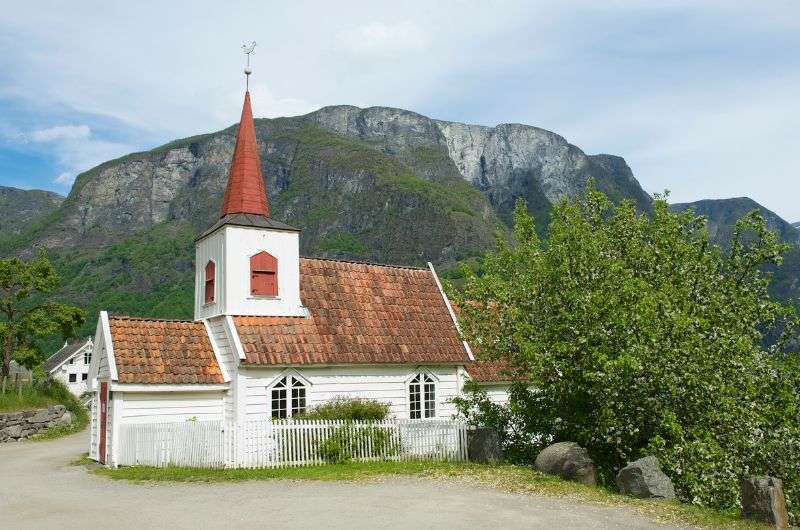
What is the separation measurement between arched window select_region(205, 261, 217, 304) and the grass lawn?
6062 mm

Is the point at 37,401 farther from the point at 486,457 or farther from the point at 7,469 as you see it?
the point at 486,457

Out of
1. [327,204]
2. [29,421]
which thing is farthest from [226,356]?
[327,204]

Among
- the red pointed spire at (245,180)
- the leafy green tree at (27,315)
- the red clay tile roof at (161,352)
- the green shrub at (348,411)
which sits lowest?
the green shrub at (348,411)

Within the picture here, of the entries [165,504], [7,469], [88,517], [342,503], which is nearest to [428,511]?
[342,503]

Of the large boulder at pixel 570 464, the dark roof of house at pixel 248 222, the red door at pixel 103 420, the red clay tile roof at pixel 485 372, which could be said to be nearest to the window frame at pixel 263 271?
the dark roof of house at pixel 248 222

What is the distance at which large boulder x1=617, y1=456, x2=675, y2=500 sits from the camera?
44.4 ft

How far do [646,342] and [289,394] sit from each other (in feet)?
34.7

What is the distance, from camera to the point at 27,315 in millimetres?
36250

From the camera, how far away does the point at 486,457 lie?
61.9 ft

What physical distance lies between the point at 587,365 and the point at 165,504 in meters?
9.54

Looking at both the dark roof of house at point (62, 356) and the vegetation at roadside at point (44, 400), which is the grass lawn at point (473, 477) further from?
the dark roof of house at point (62, 356)

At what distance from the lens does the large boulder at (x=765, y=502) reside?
11.4 meters

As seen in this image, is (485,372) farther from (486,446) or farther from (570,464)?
(570,464)

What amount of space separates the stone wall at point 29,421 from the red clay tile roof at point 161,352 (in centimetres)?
1490
